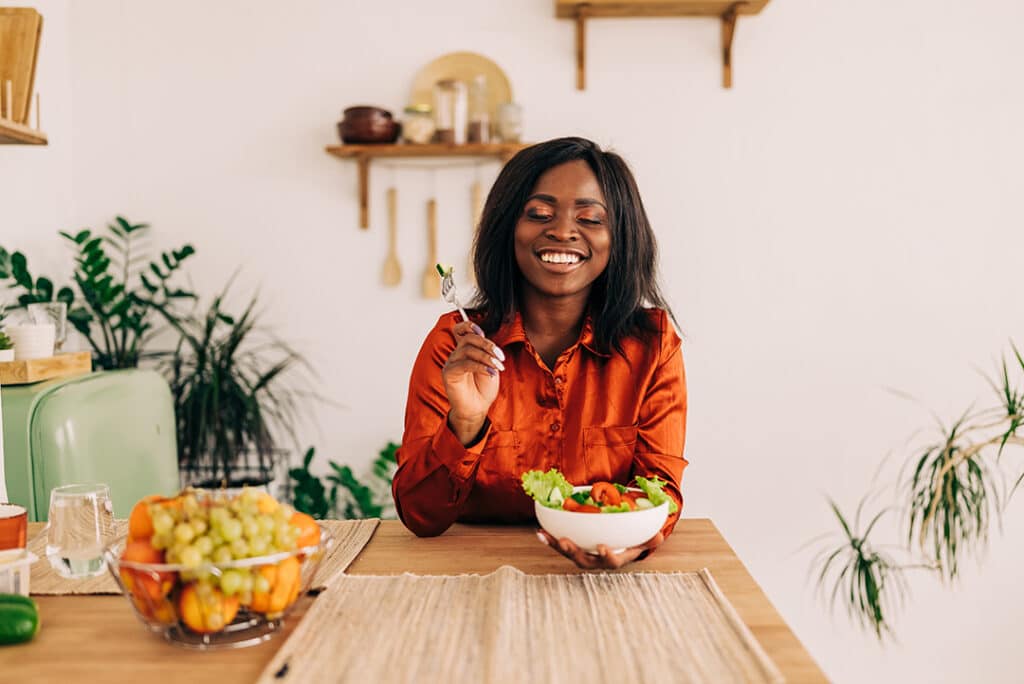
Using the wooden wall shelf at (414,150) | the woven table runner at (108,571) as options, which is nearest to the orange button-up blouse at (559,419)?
the woven table runner at (108,571)

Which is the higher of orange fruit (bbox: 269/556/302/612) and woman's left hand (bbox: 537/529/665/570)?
orange fruit (bbox: 269/556/302/612)

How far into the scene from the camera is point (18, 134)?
207 cm

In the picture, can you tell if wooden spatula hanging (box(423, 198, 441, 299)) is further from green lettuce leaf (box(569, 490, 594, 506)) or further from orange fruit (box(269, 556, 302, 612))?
orange fruit (box(269, 556, 302, 612))

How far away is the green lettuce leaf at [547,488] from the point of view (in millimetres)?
1182

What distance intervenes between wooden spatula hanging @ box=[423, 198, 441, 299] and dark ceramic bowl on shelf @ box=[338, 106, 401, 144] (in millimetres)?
273

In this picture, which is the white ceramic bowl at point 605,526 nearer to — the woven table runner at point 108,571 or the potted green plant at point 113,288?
the woven table runner at point 108,571

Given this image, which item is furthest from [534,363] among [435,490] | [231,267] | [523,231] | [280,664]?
[231,267]

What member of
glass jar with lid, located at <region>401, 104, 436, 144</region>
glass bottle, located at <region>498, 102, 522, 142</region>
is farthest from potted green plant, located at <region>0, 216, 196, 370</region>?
glass bottle, located at <region>498, 102, 522, 142</region>

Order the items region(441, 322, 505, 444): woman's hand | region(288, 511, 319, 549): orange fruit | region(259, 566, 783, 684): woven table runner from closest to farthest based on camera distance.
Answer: region(259, 566, 783, 684): woven table runner < region(288, 511, 319, 549): orange fruit < region(441, 322, 505, 444): woman's hand

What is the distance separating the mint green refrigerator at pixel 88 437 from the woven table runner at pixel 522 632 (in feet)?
3.64

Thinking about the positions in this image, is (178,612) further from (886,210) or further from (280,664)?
(886,210)

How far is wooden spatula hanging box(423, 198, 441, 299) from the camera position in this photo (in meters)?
2.95

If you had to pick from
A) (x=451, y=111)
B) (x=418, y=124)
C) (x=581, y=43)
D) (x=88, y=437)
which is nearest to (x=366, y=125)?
(x=418, y=124)

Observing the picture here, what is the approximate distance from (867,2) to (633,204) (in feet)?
5.58
